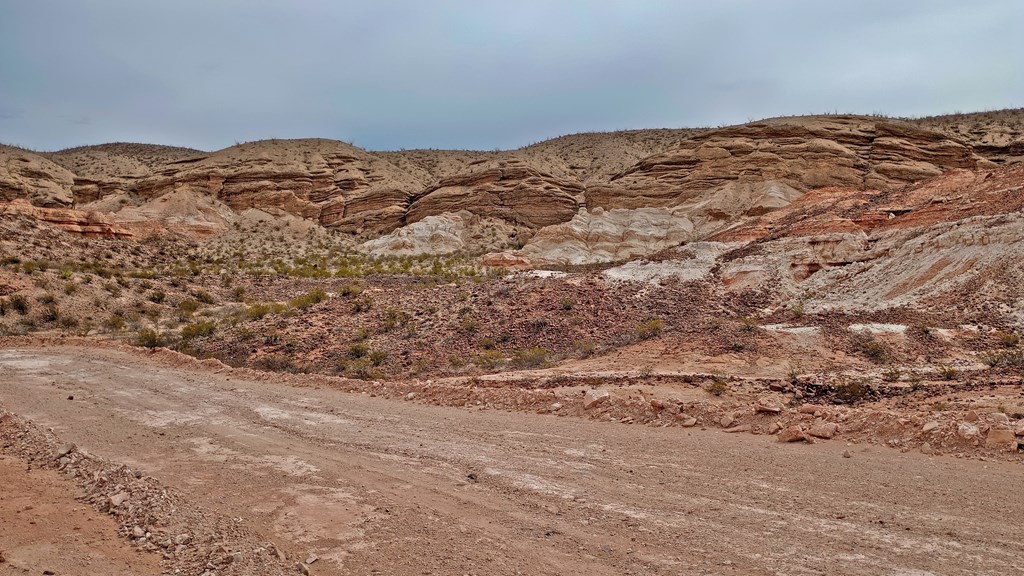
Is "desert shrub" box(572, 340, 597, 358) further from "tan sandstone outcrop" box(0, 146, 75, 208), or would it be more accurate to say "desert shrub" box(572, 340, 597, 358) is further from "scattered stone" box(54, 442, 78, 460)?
"tan sandstone outcrop" box(0, 146, 75, 208)

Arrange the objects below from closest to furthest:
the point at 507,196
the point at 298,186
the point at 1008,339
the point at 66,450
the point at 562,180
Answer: the point at 66,450, the point at 1008,339, the point at 507,196, the point at 562,180, the point at 298,186

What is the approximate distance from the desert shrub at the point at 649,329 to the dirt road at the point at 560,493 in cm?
622

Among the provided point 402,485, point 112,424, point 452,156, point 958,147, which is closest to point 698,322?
point 402,485

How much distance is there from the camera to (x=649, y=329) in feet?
48.6

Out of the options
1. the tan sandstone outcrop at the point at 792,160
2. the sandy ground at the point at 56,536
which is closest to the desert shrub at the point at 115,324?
the sandy ground at the point at 56,536

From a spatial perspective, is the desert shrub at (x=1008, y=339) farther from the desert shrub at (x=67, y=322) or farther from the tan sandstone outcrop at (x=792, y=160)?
the desert shrub at (x=67, y=322)

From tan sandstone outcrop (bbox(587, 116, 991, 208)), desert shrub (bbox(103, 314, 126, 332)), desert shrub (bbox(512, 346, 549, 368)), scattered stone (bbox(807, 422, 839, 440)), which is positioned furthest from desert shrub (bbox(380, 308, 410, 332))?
tan sandstone outcrop (bbox(587, 116, 991, 208))

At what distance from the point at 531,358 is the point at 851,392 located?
22.2 feet

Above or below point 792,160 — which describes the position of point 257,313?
below

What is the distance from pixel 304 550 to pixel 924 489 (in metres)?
5.42

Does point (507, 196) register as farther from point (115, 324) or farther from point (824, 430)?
point (824, 430)

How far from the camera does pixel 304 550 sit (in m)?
4.51

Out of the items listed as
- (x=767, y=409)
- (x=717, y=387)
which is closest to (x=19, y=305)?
(x=717, y=387)

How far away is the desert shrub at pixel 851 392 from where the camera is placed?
888 cm
